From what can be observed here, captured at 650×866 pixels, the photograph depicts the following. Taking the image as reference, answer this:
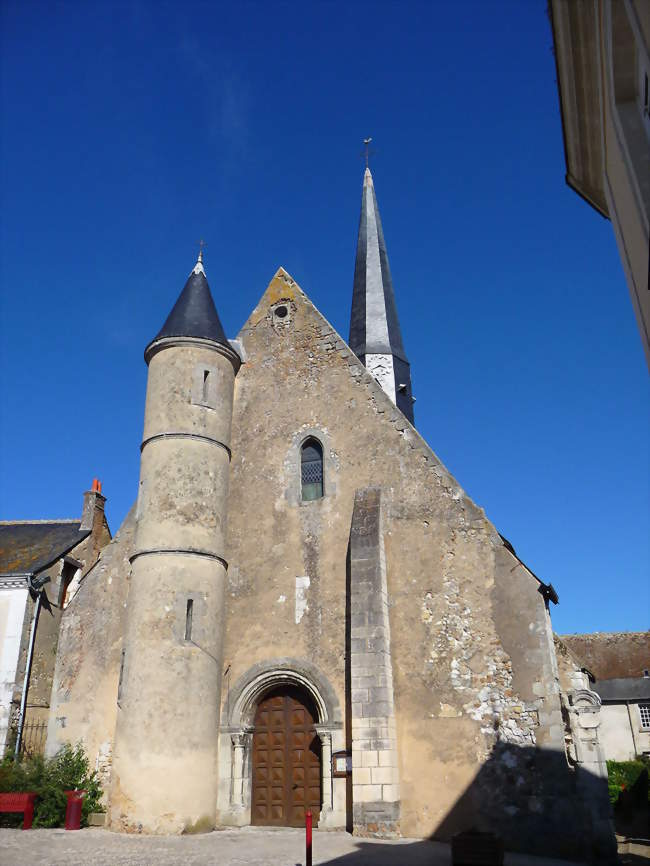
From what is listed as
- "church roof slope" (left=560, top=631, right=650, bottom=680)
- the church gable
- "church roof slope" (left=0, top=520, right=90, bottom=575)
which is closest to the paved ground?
the church gable

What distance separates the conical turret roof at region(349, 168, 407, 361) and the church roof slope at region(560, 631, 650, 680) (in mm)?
20960

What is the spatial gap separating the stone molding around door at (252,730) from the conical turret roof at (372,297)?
1076 cm

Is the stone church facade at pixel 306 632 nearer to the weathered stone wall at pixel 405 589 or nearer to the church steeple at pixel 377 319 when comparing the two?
the weathered stone wall at pixel 405 589

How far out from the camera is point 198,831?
38.3ft

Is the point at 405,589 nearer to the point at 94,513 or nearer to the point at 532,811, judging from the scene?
the point at 532,811

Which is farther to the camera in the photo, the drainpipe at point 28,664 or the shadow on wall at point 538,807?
the drainpipe at point 28,664

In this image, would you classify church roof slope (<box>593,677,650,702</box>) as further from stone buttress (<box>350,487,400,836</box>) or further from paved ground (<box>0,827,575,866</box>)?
paved ground (<box>0,827,575,866</box>)

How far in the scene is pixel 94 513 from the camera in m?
18.7

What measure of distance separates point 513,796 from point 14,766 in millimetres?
8368

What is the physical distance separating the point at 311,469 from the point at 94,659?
5.53 metres

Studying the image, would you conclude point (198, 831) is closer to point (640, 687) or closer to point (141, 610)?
point (141, 610)

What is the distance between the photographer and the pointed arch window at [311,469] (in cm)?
1409

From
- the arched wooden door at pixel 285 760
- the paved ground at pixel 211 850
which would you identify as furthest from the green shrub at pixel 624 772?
the paved ground at pixel 211 850

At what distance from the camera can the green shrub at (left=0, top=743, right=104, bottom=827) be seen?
39.0 ft
